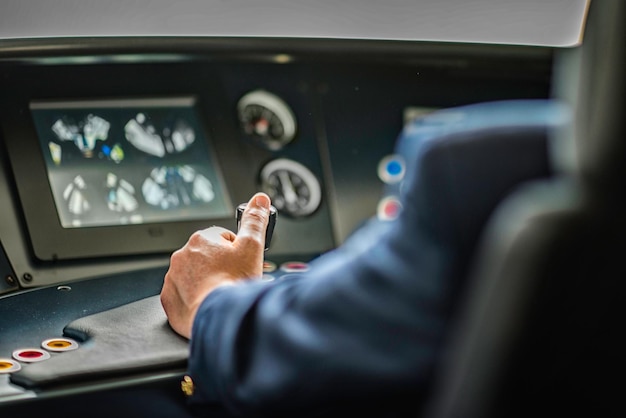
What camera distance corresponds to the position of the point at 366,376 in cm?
64

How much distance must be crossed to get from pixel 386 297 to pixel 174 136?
0.98 meters

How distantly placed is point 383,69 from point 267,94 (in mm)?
219

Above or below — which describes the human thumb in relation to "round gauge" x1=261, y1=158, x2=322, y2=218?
above

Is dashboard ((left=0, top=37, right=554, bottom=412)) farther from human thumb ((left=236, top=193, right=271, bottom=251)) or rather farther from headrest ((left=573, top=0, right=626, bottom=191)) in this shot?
headrest ((left=573, top=0, right=626, bottom=191))

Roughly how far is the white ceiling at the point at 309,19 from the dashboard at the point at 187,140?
30 millimetres

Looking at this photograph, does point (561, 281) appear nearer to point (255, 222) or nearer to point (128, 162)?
point (255, 222)

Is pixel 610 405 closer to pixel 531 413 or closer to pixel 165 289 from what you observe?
pixel 531 413

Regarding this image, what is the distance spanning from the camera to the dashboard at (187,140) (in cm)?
142

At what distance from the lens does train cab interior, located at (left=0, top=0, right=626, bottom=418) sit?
Answer: 41.5 inches

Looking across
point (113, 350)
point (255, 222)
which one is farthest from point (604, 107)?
point (113, 350)

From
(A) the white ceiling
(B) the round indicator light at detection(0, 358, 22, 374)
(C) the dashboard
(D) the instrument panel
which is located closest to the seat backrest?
(B) the round indicator light at detection(0, 358, 22, 374)

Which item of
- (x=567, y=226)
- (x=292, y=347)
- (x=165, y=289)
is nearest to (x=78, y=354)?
(x=165, y=289)

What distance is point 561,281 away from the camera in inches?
21.1

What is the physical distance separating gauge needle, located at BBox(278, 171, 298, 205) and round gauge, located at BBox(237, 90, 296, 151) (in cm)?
5
